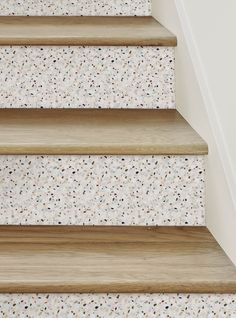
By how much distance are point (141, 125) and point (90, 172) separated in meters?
0.21

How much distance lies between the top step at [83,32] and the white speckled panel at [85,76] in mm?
23

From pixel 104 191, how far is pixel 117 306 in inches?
13.4

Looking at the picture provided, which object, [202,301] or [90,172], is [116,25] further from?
[202,301]

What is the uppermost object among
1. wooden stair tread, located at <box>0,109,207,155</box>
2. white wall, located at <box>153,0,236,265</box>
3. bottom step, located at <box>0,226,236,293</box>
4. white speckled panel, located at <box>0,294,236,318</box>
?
white wall, located at <box>153,0,236,265</box>

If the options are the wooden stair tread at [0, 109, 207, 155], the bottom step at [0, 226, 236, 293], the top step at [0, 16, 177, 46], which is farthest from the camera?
the top step at [0, 16, 177, 46]

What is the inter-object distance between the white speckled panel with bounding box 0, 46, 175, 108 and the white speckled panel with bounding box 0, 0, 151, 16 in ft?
1.39

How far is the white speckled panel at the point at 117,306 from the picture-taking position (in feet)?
4.39

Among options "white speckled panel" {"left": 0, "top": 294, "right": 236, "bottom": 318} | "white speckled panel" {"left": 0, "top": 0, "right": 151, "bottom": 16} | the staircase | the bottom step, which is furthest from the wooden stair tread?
"white speckled panel" {"left": 0, "top": 0, "right": 151, "bottom": 16}

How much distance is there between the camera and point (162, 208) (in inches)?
62.7

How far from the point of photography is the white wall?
139 cm

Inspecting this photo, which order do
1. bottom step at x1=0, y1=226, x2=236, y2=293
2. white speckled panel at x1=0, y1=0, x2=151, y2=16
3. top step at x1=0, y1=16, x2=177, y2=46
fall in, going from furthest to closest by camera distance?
white speckled panel at x1=0, y1=0, x2=151, y2=16 < top step at x1=0, y1=16, x2=177, y2=46 < bottom step at x1=0, y1=226, x2=236, y2=293

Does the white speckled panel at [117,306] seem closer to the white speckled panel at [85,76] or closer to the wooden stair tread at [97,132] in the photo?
the wooden stair tread at [97,132]

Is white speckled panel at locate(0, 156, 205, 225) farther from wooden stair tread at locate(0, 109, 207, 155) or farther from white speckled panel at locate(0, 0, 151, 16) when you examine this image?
white speckled panel at locate(0, 0, 151, 16)

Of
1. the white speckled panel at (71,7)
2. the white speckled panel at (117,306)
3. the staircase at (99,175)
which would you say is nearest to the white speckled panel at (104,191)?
the staircase at (99,175)
